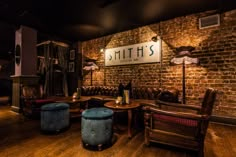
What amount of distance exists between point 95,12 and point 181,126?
11.0 feet

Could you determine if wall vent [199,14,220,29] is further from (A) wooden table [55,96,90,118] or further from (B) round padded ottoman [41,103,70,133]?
(B) round padded ottoman [41,103,70,133]

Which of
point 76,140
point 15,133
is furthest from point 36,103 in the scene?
point 76,140

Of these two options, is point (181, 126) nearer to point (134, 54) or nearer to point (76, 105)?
point (76, 105)

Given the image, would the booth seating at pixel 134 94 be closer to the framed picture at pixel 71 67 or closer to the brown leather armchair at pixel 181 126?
the brown leather armchair at pixel 181 126

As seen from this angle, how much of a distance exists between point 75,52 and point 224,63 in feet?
18.3

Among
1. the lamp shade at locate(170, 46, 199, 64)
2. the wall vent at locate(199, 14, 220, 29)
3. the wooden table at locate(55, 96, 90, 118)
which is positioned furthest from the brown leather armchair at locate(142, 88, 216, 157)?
the wall vent at locate(199, 14, 220, 29)

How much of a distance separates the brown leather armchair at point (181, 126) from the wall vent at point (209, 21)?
2.37 m

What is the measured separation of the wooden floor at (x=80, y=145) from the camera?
1961 millimetres

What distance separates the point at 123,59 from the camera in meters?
4.92

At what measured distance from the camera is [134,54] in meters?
4.69

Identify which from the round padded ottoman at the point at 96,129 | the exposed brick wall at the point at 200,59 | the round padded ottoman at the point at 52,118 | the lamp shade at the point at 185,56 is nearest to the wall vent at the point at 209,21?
the exposed brick wall at the point at 200,59

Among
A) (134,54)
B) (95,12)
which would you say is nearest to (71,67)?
(134,54)

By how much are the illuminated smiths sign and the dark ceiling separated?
2.29 ft

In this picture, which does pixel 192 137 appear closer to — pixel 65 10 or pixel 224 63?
pixel 224 63
